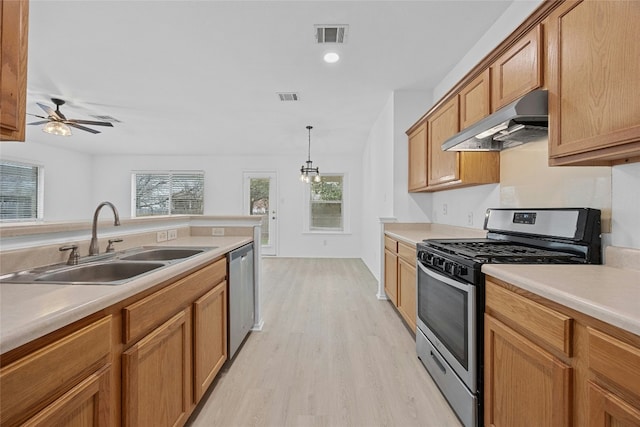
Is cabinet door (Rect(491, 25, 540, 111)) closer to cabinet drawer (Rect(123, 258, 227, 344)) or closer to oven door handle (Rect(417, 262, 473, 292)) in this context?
oven door handle (Rect(417, 262, 473, 292))

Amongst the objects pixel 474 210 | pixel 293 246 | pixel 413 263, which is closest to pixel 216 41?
pixel 413 263

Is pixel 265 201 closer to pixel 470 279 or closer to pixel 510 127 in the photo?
pixel 510 127

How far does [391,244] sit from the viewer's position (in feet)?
11.5

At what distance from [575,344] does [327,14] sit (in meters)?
2.59

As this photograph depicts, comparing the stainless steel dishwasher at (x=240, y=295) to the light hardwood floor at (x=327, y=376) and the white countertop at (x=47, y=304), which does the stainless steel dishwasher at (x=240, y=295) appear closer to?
the light hardwood floor at (x=327, y=376)

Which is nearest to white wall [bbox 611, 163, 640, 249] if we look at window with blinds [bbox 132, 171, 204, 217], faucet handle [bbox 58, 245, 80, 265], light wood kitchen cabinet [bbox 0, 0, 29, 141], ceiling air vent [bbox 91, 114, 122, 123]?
light wood kitchen cabinet [bbox 0, 0, 29, 141]

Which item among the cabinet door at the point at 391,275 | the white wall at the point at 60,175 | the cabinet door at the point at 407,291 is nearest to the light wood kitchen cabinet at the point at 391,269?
the cabinet door at the point at 391,275

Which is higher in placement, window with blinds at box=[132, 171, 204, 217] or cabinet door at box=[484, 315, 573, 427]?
window with blinds at box=[132, 171, 204, 217]

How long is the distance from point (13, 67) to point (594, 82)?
2.08 meters

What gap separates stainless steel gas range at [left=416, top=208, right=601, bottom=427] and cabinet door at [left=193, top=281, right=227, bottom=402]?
4.61 ft

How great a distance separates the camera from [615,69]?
3.77 ft

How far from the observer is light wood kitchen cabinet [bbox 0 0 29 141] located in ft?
2.94

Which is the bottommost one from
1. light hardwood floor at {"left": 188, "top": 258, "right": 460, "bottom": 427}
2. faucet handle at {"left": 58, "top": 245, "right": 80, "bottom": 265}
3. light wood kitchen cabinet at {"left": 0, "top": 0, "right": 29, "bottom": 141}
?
light hardwood floor at {"left": 188, "top": 258, "right": 460, "bottom": 427}

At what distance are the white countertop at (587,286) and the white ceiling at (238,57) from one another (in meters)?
2.06
